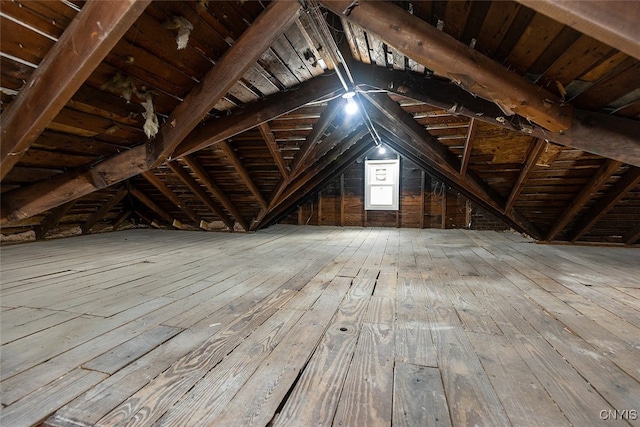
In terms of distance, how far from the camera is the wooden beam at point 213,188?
402 centimetres

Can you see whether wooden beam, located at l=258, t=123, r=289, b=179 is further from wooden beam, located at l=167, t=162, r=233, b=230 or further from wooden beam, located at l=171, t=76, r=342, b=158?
wooden beam, located at l=167, t=162, r=233, b=230

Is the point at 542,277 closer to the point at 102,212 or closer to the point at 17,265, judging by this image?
the point at 17,265

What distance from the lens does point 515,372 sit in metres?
1.13

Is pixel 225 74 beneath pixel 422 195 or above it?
above

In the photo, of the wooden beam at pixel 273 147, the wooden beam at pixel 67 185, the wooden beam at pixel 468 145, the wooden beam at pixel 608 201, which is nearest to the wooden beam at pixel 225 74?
the wooden beam at pixel 67 185

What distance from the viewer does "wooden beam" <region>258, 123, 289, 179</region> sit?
11.4ft

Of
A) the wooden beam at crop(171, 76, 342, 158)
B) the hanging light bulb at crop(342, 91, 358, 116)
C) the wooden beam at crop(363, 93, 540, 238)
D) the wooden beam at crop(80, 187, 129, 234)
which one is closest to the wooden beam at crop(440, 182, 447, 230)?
the wooden beam at crop(363, 93, 540, 238)

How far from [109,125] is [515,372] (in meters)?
2.81

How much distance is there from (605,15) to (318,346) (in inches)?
63.3

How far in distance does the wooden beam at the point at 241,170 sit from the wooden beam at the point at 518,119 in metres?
2.04

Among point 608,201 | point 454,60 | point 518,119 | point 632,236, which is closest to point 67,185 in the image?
point 454,60

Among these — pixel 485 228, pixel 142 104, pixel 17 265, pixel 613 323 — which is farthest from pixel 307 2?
pixel 485 228

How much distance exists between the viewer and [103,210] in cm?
524

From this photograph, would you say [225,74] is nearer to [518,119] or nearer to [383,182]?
[518,119]
